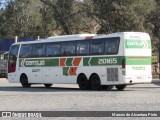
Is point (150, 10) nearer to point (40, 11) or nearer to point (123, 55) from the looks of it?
point (40, 11)

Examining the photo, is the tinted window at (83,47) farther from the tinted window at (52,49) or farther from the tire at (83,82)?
the tinted window at (52,49)

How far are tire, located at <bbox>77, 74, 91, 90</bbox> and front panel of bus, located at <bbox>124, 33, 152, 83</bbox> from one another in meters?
→ 2.65

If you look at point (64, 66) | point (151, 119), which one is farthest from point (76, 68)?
point (151, 119)

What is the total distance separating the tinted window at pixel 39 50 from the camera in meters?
27.9

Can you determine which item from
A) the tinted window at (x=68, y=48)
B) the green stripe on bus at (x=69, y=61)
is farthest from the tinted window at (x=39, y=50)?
the green stripe on bus at (x=69, y=61)

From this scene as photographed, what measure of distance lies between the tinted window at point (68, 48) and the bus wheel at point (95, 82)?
6.19 ft

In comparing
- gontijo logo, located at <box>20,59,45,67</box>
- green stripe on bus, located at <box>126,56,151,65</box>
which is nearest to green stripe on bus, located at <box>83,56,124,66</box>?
green stripe on bus, located at <box>126,56,151,65</box>

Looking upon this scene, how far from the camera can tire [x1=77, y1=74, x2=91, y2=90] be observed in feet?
83.2

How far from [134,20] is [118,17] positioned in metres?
2.10

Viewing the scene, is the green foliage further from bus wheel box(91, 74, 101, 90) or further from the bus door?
bus wheel box(91, 74, 101, 90)

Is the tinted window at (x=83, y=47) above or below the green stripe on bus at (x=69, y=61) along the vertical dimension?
above

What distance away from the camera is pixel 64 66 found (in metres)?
26.5

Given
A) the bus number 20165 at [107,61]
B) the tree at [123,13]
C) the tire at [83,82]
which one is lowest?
the tire at [83,82]

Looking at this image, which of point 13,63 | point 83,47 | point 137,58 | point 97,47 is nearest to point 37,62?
point 13,63
